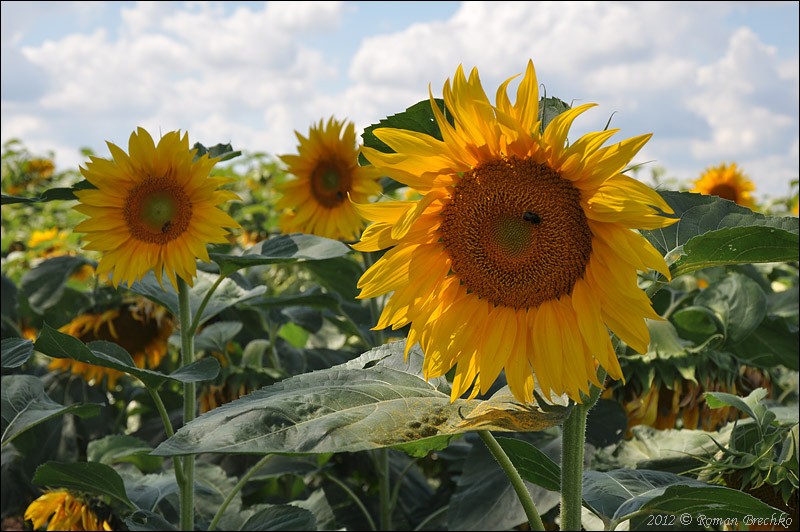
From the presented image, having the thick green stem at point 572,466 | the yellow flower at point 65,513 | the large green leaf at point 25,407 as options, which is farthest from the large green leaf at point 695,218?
the yellow flower at point 65,513

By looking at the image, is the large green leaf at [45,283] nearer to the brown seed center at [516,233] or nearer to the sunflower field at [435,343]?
the sunflower field at [435,343]

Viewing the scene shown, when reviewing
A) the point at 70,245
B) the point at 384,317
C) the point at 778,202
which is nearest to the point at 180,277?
the point at 384,317

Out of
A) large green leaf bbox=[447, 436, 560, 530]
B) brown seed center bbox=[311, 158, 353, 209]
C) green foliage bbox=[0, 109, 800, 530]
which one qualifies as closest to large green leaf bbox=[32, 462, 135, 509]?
green foliage bbox=[0, 109, 800, 530]

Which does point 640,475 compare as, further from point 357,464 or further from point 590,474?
point 357,464

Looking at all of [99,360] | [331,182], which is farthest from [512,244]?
[331,182]

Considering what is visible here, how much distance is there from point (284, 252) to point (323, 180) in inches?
40.4

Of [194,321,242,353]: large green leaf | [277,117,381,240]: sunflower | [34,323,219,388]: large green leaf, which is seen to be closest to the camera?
[34,323,219,388]: large green leaf

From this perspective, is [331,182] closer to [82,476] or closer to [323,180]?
[323,180]

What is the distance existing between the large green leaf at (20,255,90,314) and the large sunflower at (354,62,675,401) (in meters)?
1.68

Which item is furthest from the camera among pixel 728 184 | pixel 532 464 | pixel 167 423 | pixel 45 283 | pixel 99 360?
pixel 728 184

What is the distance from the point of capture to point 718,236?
99cm

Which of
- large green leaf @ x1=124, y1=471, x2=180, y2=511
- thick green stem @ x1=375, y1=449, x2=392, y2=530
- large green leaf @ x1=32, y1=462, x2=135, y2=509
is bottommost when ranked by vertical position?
thick green stem @ x1=375, y1=449, x2=392, y2=530

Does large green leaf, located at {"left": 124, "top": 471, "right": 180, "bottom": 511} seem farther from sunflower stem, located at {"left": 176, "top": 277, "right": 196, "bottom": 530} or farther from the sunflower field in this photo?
sunflower stem, located at {"left": 176, "top": 277, "right": 196, "bottom": 530}

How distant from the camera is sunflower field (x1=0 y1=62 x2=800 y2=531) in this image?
3.23ft
